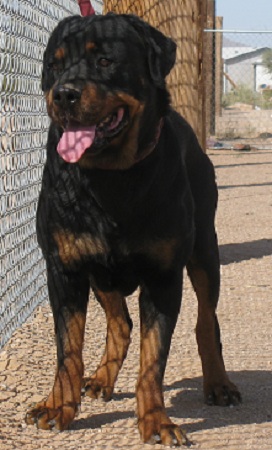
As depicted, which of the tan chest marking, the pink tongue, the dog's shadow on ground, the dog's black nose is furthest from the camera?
the dog's shadow on ground

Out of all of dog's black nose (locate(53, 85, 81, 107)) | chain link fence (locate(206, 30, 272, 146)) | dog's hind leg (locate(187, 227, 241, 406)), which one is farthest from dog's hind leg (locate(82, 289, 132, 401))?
chain link fence (locate(206, 30, 272, 146))

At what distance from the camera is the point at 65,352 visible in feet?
14.5

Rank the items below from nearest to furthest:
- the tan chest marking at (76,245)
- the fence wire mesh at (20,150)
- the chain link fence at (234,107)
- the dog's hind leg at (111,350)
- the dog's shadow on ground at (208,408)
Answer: the tan chest marking at (76,245) < the dog's shadow on ground at (208,408) < the dog's hind leg at (111,350) < the fence wire mesh at (20,150) < the chain link fence at (234,107)

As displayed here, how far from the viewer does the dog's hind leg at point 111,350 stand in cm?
508

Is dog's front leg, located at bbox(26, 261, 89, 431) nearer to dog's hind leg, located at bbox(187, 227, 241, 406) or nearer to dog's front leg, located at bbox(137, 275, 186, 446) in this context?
dog's front leg, located at bbox(137, 275, 186, 446)

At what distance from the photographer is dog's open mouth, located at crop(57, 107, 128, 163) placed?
415 centimetres

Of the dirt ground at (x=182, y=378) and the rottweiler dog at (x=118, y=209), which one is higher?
the rottweiler dog at (x=118, y=209)

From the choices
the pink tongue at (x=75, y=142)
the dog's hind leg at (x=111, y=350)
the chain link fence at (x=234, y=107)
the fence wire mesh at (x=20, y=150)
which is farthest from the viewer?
the chain link fence at (x=234, y=107)

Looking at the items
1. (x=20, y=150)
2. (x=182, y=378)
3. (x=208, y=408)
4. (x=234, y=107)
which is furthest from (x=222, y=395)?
(x=234, y=107)

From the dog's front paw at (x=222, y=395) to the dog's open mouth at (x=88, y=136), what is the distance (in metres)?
1.49

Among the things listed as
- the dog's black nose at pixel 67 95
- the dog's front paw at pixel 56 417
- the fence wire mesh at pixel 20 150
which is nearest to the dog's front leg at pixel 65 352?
the dog's front paw at pixel 56 417

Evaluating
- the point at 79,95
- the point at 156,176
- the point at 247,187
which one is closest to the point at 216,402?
the point at 156,176

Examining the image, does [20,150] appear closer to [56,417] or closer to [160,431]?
[56,417]

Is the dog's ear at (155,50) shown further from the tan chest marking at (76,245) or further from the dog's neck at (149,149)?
the tan chest marking at (76,245)
